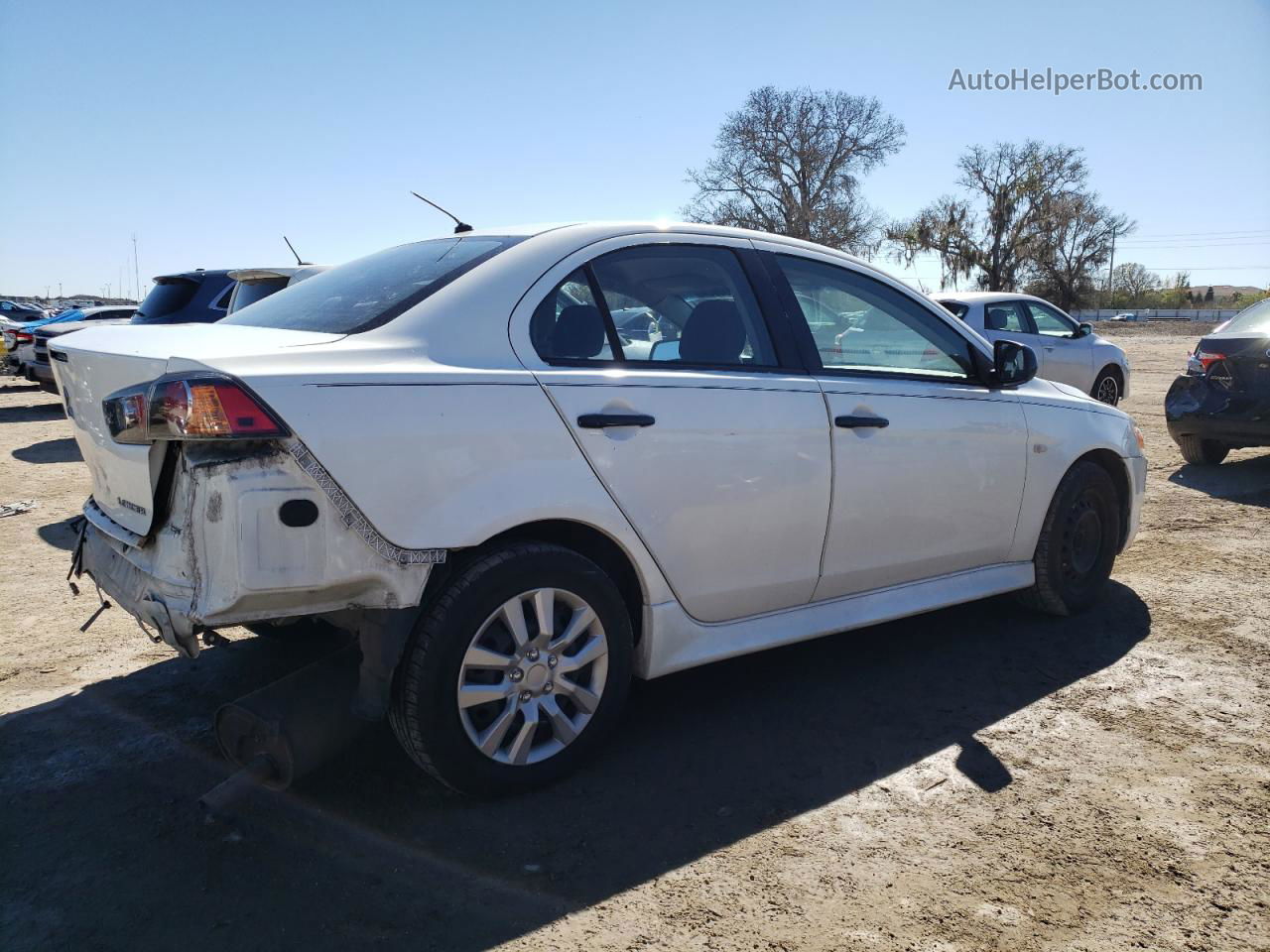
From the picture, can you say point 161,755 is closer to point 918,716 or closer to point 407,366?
point 407,366

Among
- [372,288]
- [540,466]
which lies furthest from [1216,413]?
[372,288]

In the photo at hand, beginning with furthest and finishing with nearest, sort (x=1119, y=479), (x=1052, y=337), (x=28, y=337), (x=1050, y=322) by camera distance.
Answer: (x=28, y=337) < (x=1050, y=322) < (x=1052, y=337) < (x=1119, y=479)

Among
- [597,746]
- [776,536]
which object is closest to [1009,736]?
[776,536]

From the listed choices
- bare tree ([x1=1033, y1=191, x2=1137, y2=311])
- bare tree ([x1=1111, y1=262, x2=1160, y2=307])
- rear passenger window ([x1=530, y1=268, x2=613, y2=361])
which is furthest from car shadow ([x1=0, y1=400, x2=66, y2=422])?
bare tree ([x1=1111, y1=262, x2=1160, y2=307])

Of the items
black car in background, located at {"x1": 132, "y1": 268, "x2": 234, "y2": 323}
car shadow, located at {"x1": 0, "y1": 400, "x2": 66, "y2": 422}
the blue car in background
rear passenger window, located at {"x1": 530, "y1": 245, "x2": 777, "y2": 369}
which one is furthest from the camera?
the blue car in background

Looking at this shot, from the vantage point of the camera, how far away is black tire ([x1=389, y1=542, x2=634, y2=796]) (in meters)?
2.70

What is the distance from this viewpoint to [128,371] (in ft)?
8.84

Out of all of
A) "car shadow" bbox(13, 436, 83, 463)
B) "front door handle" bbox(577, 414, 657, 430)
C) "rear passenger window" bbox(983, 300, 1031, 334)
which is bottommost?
"car shadow" bbox(13, 436, 83, 463)

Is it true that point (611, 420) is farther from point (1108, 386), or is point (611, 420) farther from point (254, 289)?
point (1108, 386)

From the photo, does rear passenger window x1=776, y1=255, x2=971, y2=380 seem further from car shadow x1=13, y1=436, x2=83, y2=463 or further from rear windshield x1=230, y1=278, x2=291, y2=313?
car shadow x1=13, y1=436, x2=83, y2=463

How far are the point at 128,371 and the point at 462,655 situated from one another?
1225mm

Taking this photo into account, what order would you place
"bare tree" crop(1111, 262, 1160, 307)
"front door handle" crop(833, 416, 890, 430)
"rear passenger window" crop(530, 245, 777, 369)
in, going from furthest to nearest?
1. "bare tree" crop(1111, 262, 1160, 307)
2. "front door handle" crop(833, 416, 890, 430)
3. "rear passenger window" crop(530, 245, 777, 369)

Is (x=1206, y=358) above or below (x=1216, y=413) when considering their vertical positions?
Answer: above

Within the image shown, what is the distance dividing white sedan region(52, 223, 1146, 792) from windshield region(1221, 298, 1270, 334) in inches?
225
